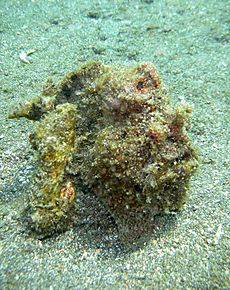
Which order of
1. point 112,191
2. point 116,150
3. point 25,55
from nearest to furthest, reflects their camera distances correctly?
point 116,150 < point 112,191 < point 25,55

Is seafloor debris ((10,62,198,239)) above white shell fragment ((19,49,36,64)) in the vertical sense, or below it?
above

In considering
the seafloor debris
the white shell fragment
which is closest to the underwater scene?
the seafloor debris

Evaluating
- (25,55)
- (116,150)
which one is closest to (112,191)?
(116,150)

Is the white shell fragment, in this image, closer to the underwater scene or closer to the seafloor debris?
the underwater scene

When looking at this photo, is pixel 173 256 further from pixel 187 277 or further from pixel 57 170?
pixel 57 170

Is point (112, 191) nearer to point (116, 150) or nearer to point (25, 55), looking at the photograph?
point (116, 150)

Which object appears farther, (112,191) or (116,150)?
(112,191)

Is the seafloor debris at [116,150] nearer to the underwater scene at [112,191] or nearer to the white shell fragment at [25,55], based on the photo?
the underwater scene at [112,191]

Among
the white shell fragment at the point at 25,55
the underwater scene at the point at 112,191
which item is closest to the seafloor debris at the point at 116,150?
the underwater scene at the point at 112,191
